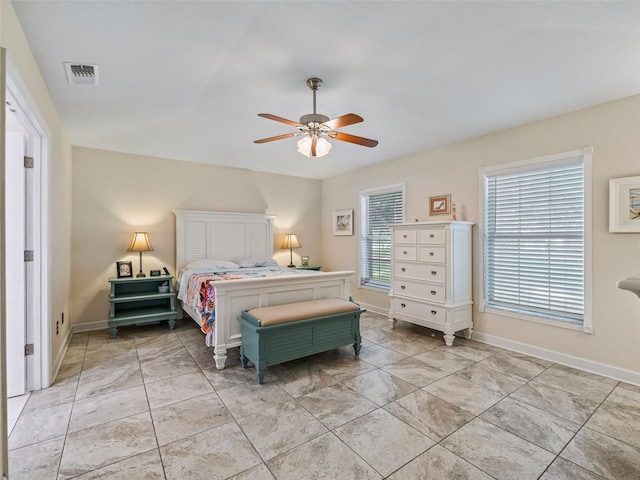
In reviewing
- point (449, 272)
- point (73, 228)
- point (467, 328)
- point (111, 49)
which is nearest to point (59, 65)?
point (111, 49)

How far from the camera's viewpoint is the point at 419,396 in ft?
8.09

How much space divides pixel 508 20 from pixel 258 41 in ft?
4.89

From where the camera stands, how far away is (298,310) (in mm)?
2984

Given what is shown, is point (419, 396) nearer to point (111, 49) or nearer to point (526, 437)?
point (526, 437)

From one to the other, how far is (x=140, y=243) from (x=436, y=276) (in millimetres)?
3957

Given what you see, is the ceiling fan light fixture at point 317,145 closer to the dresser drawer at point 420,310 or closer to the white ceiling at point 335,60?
the white ceiling at point 335,60

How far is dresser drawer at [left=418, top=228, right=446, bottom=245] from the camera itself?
3.67 meters

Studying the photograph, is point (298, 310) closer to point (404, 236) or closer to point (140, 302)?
point (404, 236)

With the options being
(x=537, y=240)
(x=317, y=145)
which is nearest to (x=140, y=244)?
(x=317, y=145)

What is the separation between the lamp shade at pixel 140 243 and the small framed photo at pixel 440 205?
3.98 meters

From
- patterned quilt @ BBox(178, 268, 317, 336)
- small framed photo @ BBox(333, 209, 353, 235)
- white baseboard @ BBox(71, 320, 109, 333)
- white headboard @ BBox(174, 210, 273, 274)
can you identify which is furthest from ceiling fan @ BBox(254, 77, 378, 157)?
white baseboard @ BBox(71, 320, 109, 333)

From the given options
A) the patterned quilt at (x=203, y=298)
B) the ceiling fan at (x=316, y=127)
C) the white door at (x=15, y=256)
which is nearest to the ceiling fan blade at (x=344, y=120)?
the ceiling fan at (x=316, y=127)

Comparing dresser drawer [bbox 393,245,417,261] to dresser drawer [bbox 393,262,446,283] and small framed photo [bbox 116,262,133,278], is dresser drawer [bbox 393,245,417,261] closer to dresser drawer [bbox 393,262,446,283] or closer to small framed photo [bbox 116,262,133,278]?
dresser drawer [bbox 393,262,446,283]

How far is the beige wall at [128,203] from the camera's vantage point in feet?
13.8
